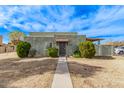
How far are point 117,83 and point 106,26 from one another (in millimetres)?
10519

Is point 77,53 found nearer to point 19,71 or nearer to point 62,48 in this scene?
point 62,48

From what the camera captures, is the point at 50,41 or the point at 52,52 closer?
the point at 52,52

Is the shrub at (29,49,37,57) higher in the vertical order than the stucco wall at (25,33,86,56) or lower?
lower

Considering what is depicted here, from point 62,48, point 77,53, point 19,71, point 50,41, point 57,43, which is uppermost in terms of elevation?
point 50,41

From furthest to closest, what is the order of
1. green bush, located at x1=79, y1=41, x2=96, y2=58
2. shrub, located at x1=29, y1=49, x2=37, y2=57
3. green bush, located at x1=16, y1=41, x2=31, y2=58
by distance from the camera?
shrub, located at x1=29, y1=49, x2=37, y2=57
green bush, located at x1=16, y1=41, x2=31, y2=58
green bush, located at x1=79, y1=41, x2=96, y2=58

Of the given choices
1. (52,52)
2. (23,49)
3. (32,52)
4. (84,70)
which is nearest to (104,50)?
(52,52)

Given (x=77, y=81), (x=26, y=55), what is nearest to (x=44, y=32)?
(x=26, y=55)

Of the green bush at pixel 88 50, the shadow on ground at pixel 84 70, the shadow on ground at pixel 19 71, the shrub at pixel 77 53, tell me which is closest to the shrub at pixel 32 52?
the shrub at pixel 77 53

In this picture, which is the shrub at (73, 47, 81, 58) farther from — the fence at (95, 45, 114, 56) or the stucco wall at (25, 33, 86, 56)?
Answer: the fence at (95, 45, 114, 56)

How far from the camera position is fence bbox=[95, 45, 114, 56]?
21609 mm

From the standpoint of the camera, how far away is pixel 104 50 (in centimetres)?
2195

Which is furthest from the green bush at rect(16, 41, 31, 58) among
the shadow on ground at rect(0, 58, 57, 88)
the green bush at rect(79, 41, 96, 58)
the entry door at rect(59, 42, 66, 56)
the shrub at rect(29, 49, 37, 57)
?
the shadow on ground at rect(0, 58, 57, 88)

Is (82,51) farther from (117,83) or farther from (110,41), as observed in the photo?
(110,41)

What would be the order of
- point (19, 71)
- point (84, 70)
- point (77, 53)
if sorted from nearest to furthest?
point (19, 71) → point (84, 70) → point (77, 53)
